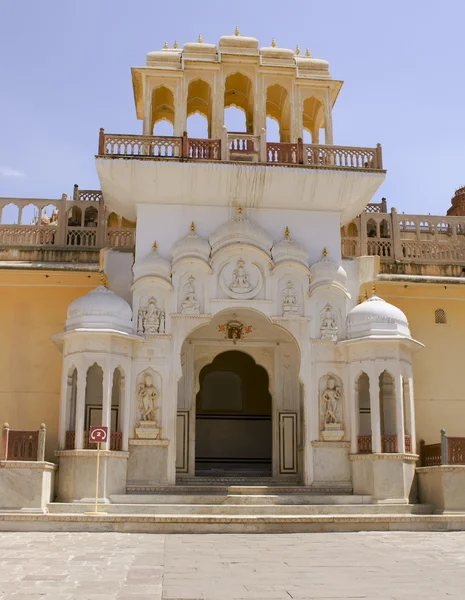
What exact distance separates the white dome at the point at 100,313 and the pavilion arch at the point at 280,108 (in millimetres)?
5778

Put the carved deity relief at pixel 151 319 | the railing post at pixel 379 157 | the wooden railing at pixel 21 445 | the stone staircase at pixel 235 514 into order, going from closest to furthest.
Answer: the stone staircase at pixel 235 514
the wooden railing at pixel 21 445
the carved deity relief at pixel 151 319
the railing post at pixel 379 157

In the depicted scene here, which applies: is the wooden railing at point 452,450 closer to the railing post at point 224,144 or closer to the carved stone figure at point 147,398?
the carved stone figure at point 147,398

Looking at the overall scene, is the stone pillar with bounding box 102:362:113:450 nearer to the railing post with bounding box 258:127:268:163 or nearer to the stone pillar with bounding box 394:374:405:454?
the railing post with bounding box 258:127:268:163

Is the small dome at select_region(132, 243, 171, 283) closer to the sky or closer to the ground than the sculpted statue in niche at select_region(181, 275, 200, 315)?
closer to the sky

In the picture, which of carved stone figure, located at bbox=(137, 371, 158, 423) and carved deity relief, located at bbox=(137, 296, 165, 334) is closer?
carved stone figure, located at bbox=(137, 371, 158, 423)

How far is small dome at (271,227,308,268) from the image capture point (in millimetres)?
14719

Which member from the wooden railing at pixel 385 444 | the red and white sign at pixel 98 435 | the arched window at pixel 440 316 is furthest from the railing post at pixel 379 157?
the red and white sign at pixel 98 435

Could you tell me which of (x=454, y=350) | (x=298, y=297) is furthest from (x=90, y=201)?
(x=454, y=350)

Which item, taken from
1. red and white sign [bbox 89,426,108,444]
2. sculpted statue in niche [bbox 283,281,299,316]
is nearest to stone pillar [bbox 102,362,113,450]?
red and white sign [bbox 89,426,108,444]

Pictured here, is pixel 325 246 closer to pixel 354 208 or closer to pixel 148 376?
pixel 354 208

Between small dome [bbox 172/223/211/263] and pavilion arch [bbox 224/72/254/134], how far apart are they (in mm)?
3025

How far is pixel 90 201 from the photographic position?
17750 millimetres

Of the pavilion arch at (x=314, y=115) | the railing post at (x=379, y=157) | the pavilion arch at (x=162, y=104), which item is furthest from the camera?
→ the pavilion arch at (x=314, y=115)

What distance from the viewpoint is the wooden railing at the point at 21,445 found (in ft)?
41.1
